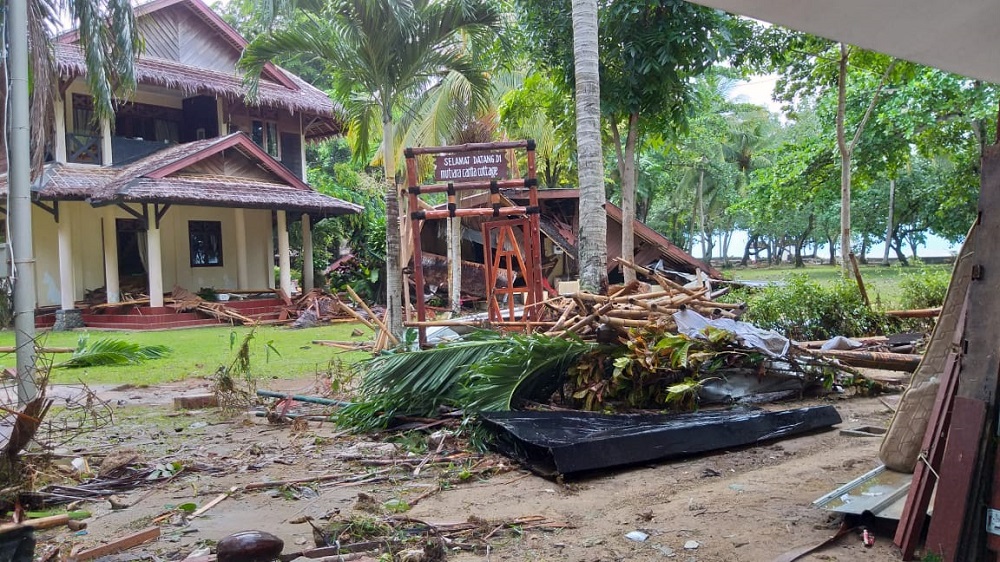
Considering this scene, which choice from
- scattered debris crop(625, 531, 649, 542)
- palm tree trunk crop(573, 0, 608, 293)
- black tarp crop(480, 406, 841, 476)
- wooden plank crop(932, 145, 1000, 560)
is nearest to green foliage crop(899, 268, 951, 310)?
palm tree trunk crop(573, 0, 608, 293)

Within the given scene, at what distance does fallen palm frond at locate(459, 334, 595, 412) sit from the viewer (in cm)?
598

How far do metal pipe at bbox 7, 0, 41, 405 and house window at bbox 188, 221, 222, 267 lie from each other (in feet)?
47.6

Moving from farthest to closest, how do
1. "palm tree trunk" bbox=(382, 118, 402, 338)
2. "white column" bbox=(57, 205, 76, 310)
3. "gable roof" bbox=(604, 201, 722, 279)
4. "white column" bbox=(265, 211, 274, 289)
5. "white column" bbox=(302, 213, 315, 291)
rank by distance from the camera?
"white column" bbox=(265, 211, 274, 289), "white column" bbox=(302, 213, 315, 291), "gable roof" bbox=(604, 201, 722, 279), "white column" bbox=(57, 205, 76, 310), "palm tree trunk" bbox=(382, 118, 402, 338)

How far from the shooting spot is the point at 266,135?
71.6ft

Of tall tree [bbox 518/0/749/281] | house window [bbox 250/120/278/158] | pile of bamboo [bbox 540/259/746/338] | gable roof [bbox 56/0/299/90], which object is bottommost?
pile of bamboo [bbox 540/259/746/338]

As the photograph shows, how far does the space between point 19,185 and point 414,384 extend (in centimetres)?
401

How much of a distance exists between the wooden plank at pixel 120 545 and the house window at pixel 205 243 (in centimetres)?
1792

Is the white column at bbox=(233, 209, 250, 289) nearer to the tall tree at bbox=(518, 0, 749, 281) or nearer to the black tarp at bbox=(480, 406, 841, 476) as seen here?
the tall tree at bbox=(518, 0, 749, 281)

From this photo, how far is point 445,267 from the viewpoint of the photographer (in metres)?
20.2

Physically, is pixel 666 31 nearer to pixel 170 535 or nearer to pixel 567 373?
pixel 567 373

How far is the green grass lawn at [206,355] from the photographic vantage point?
10.2m

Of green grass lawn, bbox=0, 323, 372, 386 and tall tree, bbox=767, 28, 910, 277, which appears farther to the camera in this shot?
tall tree, bbox=767, 28, 910, 277

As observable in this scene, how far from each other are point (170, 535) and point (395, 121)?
15085 millimetres

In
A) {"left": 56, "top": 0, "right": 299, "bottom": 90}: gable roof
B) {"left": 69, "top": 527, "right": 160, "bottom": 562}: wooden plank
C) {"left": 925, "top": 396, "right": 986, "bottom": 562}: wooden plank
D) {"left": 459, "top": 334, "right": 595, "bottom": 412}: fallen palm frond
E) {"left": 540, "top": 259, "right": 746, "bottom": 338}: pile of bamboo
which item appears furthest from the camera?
{"left": 56, "top": 0, "right": 299, "bottom": 90}: gable roof
